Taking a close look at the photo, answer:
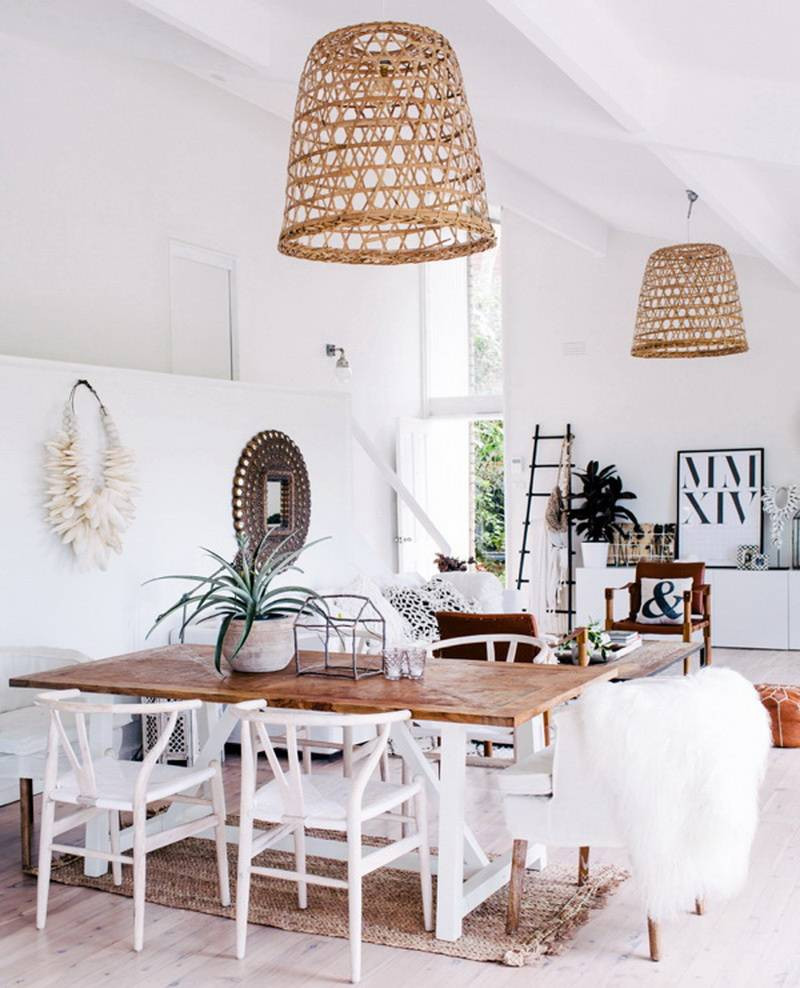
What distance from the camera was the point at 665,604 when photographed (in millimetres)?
8445

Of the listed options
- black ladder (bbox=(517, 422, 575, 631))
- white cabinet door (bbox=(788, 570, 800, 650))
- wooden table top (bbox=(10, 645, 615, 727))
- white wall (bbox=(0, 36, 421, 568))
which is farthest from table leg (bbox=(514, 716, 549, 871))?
black ladder (bbox=(517, 422, 575, 631))

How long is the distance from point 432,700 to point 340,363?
6.03 metres

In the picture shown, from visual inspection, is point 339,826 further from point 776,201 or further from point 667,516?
point 667,516

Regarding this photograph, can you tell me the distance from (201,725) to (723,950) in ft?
8.67

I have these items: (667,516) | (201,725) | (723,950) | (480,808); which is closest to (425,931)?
(723,950)

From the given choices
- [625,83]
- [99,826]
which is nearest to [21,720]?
[99,826]

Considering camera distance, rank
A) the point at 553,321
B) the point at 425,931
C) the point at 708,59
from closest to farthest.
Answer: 1. the point at 425,931
2. the point at 708,59
3. the point at 553,321

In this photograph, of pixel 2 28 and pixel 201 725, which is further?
pixel 2 28

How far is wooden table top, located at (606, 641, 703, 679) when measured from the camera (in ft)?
21.2

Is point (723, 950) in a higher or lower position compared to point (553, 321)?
lower

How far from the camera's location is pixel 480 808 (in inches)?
202

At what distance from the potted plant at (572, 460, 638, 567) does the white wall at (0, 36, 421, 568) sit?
2.48 meters

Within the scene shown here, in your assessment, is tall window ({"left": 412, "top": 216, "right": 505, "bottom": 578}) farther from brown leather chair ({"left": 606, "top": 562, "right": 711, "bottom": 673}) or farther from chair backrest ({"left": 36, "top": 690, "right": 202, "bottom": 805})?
chair backrest ({"left": 36, "top": 690, "right": 202, "bottom": 805})

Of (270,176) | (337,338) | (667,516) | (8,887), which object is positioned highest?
(270,176)
